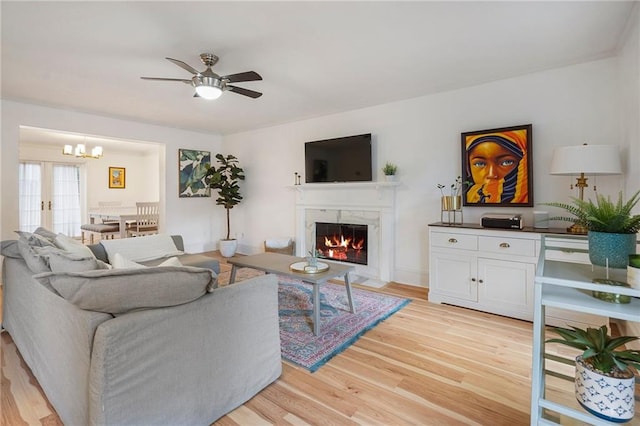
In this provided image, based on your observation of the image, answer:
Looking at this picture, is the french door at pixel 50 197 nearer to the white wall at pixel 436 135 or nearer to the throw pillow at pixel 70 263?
the white wall at pixel 436 135

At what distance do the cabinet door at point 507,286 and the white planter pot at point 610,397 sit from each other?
5.96 ft

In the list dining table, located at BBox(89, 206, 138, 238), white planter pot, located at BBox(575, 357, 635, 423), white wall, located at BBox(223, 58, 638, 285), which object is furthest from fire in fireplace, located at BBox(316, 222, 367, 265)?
dining table, located at BBox(89, 206, 138, 238)

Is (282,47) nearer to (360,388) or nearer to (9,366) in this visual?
(360,388)

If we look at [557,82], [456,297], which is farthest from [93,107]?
[557,82]

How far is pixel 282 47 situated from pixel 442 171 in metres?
2.24

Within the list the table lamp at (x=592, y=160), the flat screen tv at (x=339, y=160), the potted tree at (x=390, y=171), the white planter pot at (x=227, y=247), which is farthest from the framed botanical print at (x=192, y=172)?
the table lamp at (x=592, y=160)

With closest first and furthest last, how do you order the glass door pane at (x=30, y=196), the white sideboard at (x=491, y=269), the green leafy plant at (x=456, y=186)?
the white sideboard at (x=491, y=269) → the green leafy plant at (x=456, y=186) → the glass door pane at (x=30, y=196)

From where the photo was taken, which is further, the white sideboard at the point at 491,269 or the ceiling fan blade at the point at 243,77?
the white sideboard at the point at 491,269

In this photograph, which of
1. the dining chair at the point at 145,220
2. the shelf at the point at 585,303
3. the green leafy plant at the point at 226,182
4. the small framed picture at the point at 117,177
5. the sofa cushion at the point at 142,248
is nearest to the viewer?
the shelf at the point at 585,303

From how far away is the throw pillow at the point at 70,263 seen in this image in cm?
170

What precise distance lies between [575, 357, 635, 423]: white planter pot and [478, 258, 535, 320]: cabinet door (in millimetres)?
1817

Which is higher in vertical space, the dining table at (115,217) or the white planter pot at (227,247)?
the dining table at (115,217)

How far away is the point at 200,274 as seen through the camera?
142cm

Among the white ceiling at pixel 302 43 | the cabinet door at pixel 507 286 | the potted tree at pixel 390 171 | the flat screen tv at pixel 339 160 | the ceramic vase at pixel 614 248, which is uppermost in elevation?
the white ceiling at pixel 302 43
